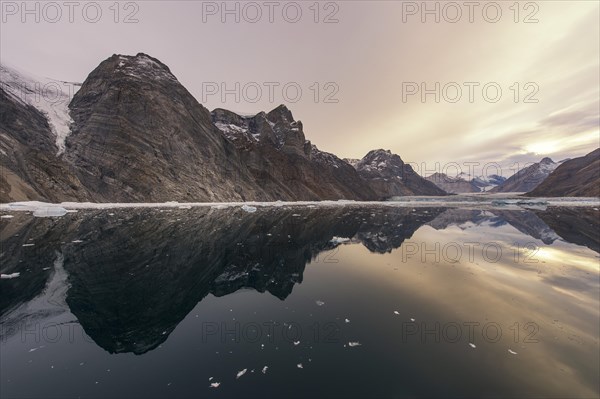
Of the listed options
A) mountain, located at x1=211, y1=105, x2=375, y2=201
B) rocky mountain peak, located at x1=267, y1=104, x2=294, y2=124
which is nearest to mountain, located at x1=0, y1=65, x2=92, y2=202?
mountain, located at x1=211, y1=105, x2=375, y2=201

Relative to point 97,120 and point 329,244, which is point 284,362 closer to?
point 329,244

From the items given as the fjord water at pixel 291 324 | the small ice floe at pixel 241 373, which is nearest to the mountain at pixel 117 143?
the fjord water at pixel 291 324

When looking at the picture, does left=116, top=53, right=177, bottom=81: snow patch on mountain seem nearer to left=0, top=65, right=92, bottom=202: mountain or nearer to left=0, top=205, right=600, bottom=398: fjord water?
left=0, top=65, right=92, bottom=202: mountain

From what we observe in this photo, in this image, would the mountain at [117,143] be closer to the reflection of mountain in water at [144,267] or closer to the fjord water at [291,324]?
the reflection of mountain in water at [144,267]

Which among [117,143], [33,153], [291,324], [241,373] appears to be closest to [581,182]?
[291,324]

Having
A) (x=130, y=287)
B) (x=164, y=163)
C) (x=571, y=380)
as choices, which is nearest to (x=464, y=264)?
(x=571, y=380)

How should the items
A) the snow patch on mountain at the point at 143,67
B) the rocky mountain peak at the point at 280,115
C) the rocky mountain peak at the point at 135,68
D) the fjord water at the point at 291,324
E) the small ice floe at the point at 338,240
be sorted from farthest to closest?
the rocky mountain peak at the point at 280,115 → the snow patch on mountain at the point at 143,67 → the rocky mountain peak at the point at 135,68 → the small ice floe at the point at 338,240 → the fjord water at the point at 291,324

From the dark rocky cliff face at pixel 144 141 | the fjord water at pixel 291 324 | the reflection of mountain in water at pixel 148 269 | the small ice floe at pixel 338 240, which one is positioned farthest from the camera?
the dark rocky cliff face at pixel 144 141

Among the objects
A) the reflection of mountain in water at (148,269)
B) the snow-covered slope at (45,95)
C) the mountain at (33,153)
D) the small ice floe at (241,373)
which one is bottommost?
the small ice floe at (241,373)
